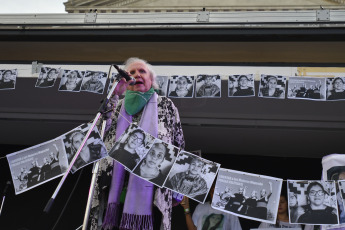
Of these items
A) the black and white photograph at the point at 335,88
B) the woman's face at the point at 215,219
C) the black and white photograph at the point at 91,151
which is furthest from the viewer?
the woman's face at the point at 215,219

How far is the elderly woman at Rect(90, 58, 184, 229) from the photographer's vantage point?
8.60 feet

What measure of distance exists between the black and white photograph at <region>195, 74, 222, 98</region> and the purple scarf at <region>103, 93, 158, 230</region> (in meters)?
0.77

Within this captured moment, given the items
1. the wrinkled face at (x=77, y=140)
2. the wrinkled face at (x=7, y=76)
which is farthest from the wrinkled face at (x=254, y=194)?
the wrinkled face at (x=7, y=76)

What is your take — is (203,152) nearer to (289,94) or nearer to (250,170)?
(250,170)

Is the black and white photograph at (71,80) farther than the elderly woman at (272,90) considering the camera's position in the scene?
Yes

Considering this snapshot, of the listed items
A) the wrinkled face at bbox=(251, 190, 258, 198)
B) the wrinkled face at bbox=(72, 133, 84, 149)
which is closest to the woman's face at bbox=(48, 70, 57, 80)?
the wrinkled face at bbox=(72, 133, 84, 149)

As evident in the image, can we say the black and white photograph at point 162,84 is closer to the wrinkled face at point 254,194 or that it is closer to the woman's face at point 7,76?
the wrinkled face at point 254,194

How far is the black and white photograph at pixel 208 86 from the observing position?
11.5ft

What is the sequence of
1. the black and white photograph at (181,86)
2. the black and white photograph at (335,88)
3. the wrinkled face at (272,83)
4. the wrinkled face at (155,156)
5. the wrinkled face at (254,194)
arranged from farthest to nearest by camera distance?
the black and white photograph at (181,86)
the wrinkled face at (272,83)
the black and white photograph at (335,88)
the wrinkled face at (254,194)
the wrinkled face at (155,156)

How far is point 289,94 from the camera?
3.41 meters

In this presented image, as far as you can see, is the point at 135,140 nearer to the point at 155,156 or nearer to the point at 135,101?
the point at 155,156

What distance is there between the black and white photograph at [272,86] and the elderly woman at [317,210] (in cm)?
83

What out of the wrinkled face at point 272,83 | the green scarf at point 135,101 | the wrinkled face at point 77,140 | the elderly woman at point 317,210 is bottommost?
the elderly woman at point 317,210

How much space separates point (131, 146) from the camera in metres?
2.69
